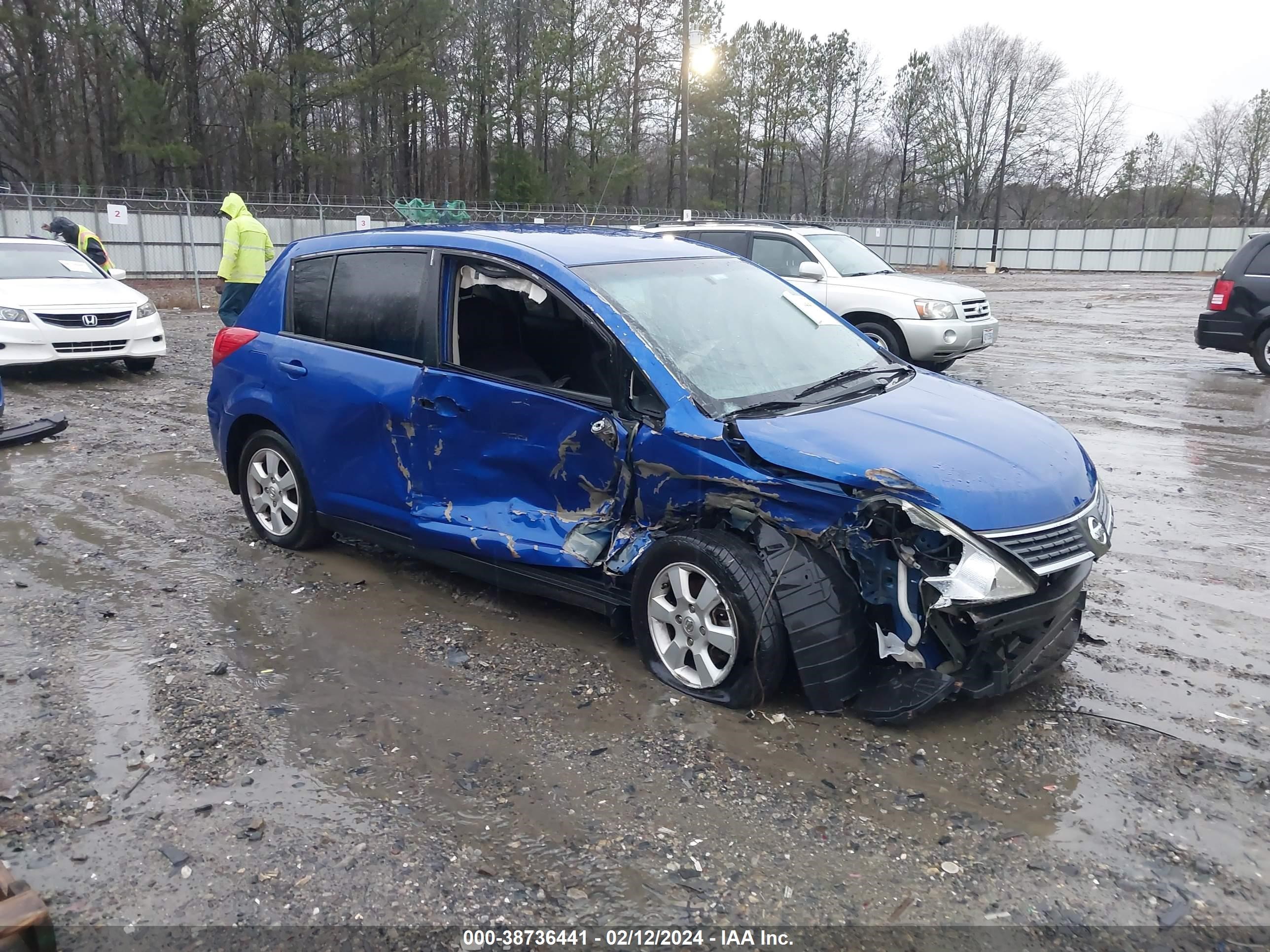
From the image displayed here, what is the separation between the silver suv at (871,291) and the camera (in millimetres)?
11266

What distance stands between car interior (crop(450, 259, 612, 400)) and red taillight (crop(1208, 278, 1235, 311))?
1127 centimetres

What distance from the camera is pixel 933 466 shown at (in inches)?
141

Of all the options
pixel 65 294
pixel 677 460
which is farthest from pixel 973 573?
pixel 65 294

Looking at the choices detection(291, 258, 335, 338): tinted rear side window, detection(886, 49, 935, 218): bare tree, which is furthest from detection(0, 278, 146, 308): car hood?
detection(886, 49, 935, 218): bare tree

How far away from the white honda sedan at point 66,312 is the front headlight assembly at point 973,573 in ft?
36.0

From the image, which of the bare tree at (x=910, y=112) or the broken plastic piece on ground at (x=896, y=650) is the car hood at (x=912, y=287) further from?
the bare tree at (x=910, y=112)

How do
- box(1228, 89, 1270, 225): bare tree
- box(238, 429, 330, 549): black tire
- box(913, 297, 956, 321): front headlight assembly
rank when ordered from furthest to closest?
box(1228, 89, 1270, 225): bare tree < box(913, 297, 956, 321): front headlight assembly < box(238, 429, 330, 549): black tire

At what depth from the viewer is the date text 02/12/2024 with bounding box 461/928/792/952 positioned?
8.68 ft

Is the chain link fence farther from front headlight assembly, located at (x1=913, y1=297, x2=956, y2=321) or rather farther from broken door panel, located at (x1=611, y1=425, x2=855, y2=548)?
broken door panel, located at (x1=611, y1=425, x2=855, y2=548)

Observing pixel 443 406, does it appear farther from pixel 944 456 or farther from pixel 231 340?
pixel 944 456

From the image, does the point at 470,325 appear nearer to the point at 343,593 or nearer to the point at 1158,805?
the point at 343,593

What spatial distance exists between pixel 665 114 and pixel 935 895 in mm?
53524

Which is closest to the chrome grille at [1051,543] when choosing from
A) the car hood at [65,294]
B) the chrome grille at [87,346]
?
the chrome grille at [87,346]

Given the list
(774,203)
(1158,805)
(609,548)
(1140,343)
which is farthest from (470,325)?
(774,203)
